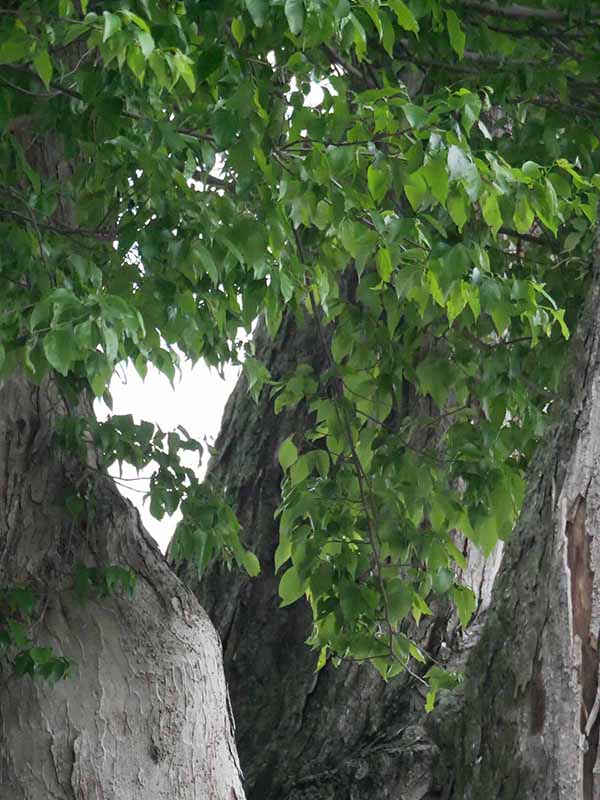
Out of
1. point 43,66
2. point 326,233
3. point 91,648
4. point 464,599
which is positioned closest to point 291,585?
point 464,599

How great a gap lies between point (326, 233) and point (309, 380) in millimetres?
680

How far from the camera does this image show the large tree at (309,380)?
2.94 m

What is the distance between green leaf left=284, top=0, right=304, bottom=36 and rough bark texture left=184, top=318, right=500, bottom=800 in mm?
1771

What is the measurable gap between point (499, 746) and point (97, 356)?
1.29m

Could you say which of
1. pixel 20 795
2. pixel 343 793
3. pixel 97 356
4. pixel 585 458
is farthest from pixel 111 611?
pixel 585 458

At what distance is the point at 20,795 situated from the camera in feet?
13.6

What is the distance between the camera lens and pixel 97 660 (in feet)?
14.2

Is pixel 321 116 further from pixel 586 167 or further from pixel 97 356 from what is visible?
pixel 586 167

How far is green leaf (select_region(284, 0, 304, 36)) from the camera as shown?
2992 mm

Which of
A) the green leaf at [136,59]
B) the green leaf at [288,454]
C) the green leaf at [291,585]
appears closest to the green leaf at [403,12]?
the green leaf at [136,59]

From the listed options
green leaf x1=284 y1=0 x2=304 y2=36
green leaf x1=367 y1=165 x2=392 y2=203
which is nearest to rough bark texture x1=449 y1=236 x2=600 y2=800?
green leaf x1=367 y1=165 x2=392 y2=203

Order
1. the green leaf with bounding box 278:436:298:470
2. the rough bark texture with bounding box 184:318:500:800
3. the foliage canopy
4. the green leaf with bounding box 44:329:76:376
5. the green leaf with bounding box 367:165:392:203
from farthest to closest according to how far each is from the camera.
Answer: the rough bark texture with bounding box 184:318:500:800 → the green leaf with bounding box 278:436:298:470 → the green leaf with bounding box 367:165:392:203 → the foliage canopy → the green leaf with bounding box 44:329:76:376

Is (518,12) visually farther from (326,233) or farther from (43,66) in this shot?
(43,66)

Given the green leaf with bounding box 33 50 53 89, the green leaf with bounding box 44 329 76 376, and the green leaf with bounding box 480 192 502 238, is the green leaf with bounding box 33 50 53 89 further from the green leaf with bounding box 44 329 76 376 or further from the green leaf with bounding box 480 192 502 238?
the green leaf with bounding box 480 192 502 238
